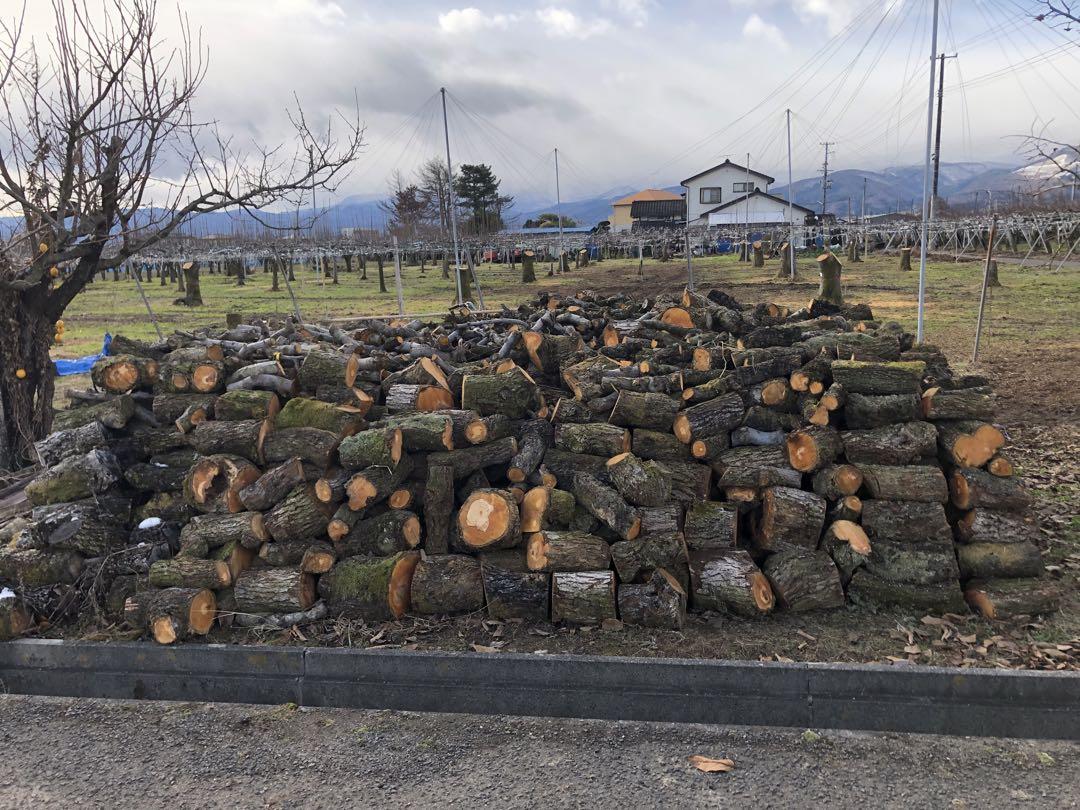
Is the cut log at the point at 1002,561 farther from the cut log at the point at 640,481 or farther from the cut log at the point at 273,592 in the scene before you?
the cut log at the point at 273,592

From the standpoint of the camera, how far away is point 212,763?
11.2 ft

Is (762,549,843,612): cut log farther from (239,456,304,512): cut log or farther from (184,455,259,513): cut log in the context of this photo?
(184,455,259,513): cut log

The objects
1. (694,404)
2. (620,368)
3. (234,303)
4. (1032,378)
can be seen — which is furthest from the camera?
(234,303)

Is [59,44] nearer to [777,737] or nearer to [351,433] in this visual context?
[351,433]

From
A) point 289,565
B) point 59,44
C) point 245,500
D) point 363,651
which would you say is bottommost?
point 363,651

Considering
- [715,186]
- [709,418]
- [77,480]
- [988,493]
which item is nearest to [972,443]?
[988,493]

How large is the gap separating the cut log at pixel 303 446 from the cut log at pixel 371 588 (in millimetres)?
704

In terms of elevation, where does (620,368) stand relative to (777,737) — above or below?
above

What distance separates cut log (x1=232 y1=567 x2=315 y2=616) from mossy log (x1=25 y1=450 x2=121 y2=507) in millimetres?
1353

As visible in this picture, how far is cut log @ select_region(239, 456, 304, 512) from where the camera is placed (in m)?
4.51

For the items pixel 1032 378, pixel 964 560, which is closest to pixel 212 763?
pixel 964 560

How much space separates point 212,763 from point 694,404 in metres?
3.46

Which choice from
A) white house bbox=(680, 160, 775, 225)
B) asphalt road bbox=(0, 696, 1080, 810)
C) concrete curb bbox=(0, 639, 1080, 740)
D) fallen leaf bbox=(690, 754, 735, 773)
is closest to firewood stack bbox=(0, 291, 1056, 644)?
concrete curb bbox=(0, 639, 1080, 740)

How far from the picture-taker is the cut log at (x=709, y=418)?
4.62 meters
